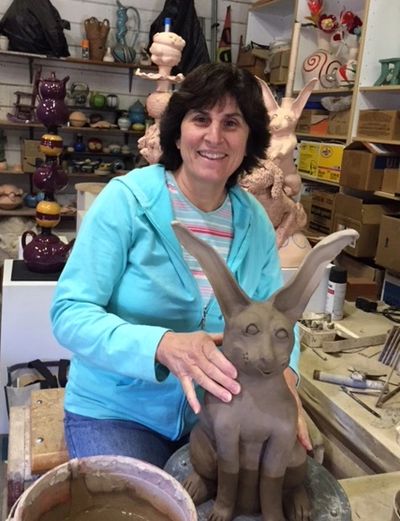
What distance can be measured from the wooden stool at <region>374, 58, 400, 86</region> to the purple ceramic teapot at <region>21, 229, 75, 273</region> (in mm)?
1740

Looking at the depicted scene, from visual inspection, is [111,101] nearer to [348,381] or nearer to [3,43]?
[3,43]

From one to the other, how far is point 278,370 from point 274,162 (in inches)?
47.3

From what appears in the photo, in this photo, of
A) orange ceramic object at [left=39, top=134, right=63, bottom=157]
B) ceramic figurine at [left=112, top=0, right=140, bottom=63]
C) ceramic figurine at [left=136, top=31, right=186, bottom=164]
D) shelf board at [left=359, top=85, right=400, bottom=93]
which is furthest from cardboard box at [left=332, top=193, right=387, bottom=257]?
ceramic figurine at [left=112, top=0, right=140, bottom=63]

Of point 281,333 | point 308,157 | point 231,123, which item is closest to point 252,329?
point 281,333

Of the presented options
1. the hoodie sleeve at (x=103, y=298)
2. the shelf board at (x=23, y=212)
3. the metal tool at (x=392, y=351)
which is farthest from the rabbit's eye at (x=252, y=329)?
the shelf board at (x=23, y=212)

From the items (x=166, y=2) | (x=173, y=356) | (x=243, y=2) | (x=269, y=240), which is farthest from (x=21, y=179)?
(x=173, y=356)

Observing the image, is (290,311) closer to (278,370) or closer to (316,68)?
(278,370)

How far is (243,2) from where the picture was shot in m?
4.32

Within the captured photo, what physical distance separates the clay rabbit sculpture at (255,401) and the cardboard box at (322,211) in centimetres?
217

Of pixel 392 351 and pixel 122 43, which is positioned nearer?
pixel 392 351

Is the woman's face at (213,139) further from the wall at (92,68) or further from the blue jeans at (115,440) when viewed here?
the wall at (92,68)

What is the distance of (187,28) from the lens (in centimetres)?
389

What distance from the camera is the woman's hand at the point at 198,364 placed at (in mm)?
755

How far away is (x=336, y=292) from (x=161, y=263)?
806mm
